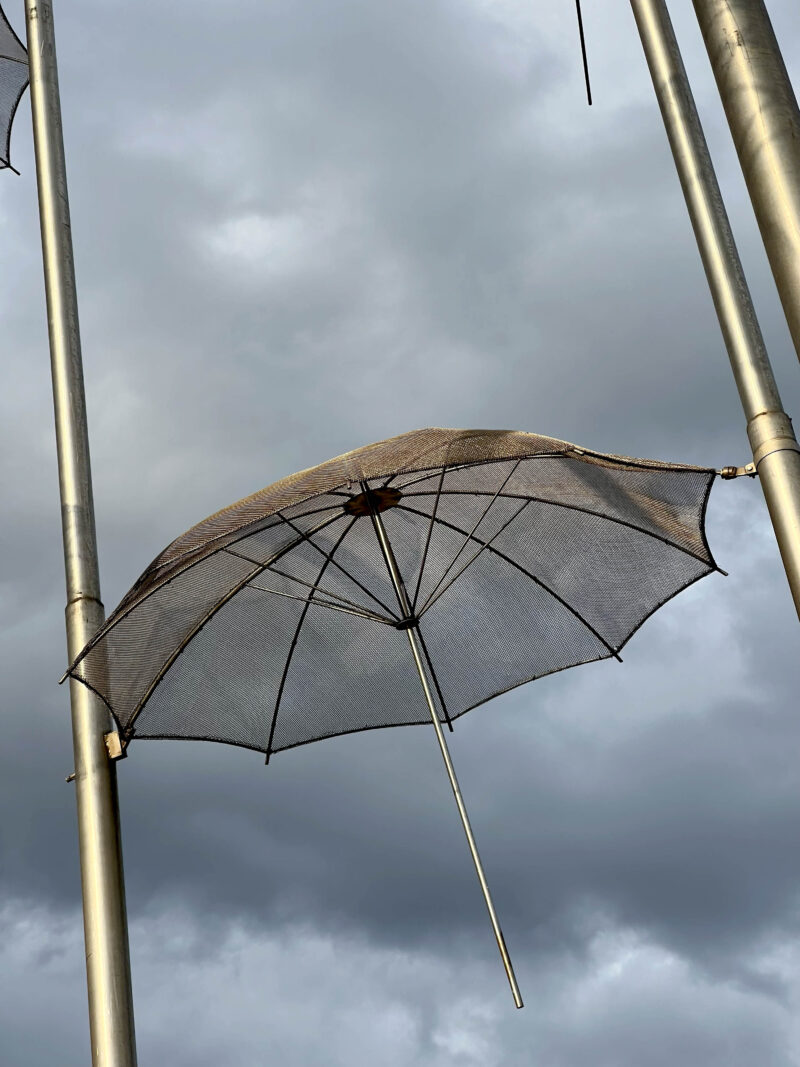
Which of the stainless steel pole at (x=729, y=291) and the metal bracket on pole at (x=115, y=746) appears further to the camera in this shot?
the metal bracket on pole at (x=115, y=746)

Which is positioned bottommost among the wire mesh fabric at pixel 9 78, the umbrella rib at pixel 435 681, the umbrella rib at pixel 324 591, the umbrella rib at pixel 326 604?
the umbrella rib at pixel 435 681

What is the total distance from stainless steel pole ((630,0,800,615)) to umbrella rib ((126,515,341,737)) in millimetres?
5990

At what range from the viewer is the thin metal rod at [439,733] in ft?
33.5

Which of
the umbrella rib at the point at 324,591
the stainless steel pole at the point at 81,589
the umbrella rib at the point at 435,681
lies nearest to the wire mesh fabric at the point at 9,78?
the stainless steel pole at the point at 81,589

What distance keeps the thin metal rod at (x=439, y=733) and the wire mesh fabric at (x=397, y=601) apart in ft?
0.42

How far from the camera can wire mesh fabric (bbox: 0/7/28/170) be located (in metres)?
16.3

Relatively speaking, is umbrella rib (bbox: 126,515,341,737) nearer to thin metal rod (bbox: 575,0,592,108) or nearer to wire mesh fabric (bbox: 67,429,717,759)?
wire mesh fabric (bbox: 67,429,717,759)

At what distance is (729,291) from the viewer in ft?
18.3

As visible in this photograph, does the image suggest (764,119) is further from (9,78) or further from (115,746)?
(9,78)

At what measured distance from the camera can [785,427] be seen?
4996mm

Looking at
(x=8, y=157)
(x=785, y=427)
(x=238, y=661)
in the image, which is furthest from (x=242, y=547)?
(x=8, y=157)

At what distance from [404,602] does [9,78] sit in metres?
9.23

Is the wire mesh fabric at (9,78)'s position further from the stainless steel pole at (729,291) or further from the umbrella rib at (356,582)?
the stainless steel pole at (729,291)

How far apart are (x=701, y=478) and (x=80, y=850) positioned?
209 inches
